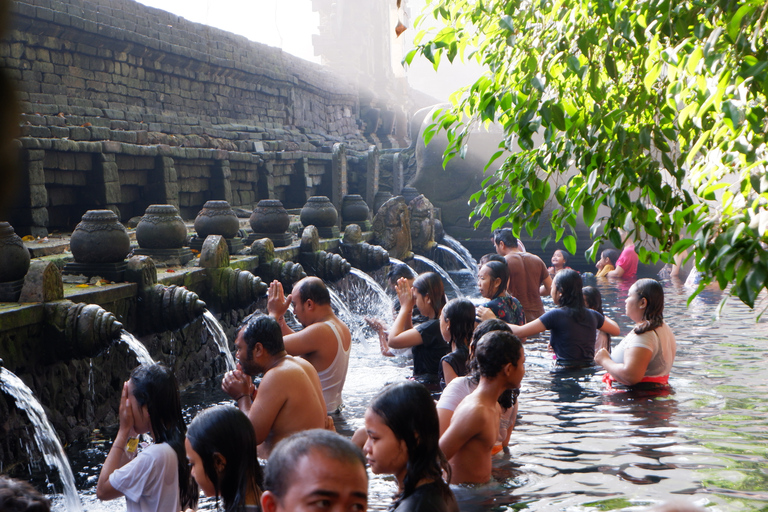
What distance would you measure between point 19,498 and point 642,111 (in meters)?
2.88

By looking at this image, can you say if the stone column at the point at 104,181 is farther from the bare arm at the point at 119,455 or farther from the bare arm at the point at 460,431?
the bare arm at the point at 460,431

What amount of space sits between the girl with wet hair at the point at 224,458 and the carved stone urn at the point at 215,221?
6224mm

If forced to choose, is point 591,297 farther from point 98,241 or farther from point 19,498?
point 19,498

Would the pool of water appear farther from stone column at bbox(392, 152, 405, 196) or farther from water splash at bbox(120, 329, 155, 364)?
stone column at bbox(392, 152, 405, 196)

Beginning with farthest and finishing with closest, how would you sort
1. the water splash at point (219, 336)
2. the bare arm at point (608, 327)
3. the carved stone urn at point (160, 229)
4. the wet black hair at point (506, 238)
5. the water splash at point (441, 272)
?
the water splash at point (441, 272), the wet black hair at point (506, 238), the carved stone urn at point (160, 229), the water splash at point (219, 336), the bare arm at point (608, 327)

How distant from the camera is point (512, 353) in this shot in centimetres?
350

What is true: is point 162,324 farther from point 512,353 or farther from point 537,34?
point 537,34

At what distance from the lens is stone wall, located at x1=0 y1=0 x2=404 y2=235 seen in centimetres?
1074

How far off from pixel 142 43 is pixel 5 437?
11034 millimetres

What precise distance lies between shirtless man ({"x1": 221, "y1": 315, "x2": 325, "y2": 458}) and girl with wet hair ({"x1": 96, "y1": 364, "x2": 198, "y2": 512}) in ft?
1.80

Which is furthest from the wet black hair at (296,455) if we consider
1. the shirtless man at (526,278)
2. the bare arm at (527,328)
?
the shirtless man at (526,278)

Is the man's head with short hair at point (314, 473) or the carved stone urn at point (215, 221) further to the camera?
the carved stone urn at point (215, 221)

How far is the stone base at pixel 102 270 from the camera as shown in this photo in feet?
20.3

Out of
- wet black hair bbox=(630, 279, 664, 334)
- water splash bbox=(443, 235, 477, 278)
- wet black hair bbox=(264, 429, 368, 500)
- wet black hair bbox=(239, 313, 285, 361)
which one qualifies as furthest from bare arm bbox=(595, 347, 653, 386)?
water splash bbox=(443, 235, 477, 278)
